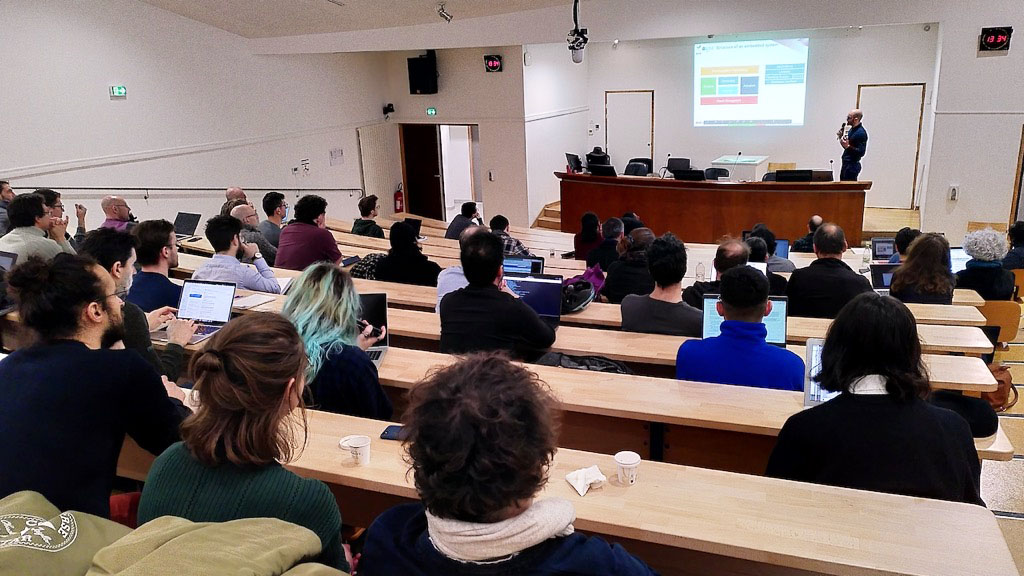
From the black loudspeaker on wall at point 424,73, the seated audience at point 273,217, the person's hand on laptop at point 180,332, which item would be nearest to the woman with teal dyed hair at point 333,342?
the person's hand on laptop at point 180,332

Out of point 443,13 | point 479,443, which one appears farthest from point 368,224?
point 479,443

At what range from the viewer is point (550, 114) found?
476 inches

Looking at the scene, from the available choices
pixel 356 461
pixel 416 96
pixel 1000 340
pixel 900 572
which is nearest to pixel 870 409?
pixel 900 572

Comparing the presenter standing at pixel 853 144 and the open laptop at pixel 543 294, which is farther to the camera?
the presenter standing at pixel 853 144

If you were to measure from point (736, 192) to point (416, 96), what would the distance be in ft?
18.9

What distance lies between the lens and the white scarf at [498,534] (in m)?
1.12

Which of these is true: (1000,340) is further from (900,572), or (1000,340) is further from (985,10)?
(985,10)

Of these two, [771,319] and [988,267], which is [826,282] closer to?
[771,319]

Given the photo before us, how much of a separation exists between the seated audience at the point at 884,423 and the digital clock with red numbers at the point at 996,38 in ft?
24.3

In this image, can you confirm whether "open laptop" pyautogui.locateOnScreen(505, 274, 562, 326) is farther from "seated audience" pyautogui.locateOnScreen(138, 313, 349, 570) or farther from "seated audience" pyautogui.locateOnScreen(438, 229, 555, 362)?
"seated audience" pyautogui.locateOnScreen(138, 313, 349, 570)

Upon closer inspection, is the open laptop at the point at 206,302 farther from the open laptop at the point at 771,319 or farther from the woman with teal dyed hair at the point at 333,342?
the open laptop at the point at 771,319

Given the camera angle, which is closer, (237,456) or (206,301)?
(237,456)

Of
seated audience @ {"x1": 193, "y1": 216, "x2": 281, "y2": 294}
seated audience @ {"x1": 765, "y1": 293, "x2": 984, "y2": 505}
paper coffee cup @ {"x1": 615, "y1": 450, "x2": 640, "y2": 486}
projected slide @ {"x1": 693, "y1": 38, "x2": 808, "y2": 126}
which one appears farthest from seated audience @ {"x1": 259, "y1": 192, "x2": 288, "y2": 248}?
projected slide @ {"x1": 693, "y1": 38, "x2": 808, "y2": 126}

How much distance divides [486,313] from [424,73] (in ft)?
30.8
